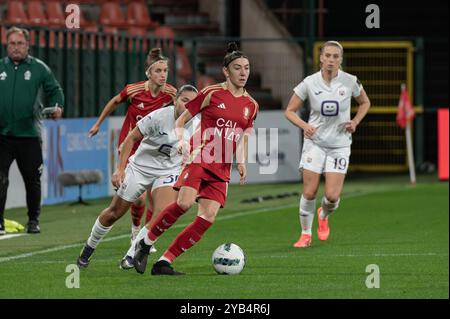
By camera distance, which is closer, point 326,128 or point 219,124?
point 219,124

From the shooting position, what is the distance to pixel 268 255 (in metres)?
14.0

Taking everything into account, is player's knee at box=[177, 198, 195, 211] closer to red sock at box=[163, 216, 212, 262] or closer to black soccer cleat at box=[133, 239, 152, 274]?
red sock at box=[163, 216, 212, 262]

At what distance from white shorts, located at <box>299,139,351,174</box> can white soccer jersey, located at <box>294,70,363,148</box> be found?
6cm

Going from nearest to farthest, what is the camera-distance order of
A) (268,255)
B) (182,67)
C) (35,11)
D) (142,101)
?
(268,255), (142,101), (35,11), (182,67)

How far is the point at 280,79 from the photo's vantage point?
28.0 m

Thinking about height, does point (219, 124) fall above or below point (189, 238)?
above

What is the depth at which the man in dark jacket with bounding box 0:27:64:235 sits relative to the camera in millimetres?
16391

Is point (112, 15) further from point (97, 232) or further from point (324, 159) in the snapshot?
point (97, 232)

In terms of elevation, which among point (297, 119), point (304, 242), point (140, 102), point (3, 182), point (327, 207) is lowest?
point (304, 242)

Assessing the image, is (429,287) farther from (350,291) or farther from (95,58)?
(95,58)

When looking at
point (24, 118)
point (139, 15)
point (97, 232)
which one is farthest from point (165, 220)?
point (139, 15)

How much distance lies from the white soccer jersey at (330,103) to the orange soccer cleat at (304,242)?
100cm

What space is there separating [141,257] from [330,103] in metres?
3.77

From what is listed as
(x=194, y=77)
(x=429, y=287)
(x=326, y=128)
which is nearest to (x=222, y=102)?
(x=429, y=287)
